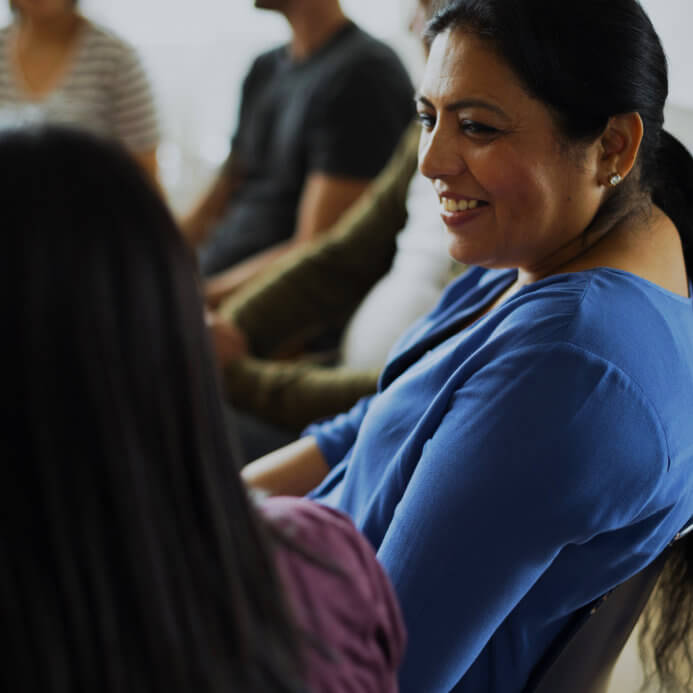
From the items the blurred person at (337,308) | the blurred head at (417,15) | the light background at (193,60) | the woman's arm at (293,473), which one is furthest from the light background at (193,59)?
the woman's arm at (293,473)

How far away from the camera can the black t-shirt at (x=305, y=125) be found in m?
1.93

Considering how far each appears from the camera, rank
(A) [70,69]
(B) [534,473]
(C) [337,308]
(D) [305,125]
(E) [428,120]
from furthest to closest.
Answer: (A) [70,69], (D) [305,125], (C) [337,308], (E) [428,120], (B) [534,473]

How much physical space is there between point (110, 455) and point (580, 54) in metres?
0.62

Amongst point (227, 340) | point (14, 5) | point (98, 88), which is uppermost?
point (14, 5)

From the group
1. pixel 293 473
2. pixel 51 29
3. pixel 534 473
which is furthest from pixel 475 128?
pixel 51 29

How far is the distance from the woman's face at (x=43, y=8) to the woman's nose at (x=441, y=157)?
1509mm

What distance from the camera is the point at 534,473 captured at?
2.46 ft

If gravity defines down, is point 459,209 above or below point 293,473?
above

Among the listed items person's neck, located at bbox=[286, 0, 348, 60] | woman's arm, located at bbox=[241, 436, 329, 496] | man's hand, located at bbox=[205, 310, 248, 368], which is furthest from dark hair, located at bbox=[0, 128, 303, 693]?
person's neck, located at bbox=[286, 0, 348, 60]

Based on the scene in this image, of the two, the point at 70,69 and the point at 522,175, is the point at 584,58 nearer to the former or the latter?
the point at 522,175

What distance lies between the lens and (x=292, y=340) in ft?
5.95

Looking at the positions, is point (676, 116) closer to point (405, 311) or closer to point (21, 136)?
point (405, 311)

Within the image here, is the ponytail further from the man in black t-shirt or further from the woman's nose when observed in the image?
the man in black t-shirt

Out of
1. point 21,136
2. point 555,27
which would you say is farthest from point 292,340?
point 21,136
